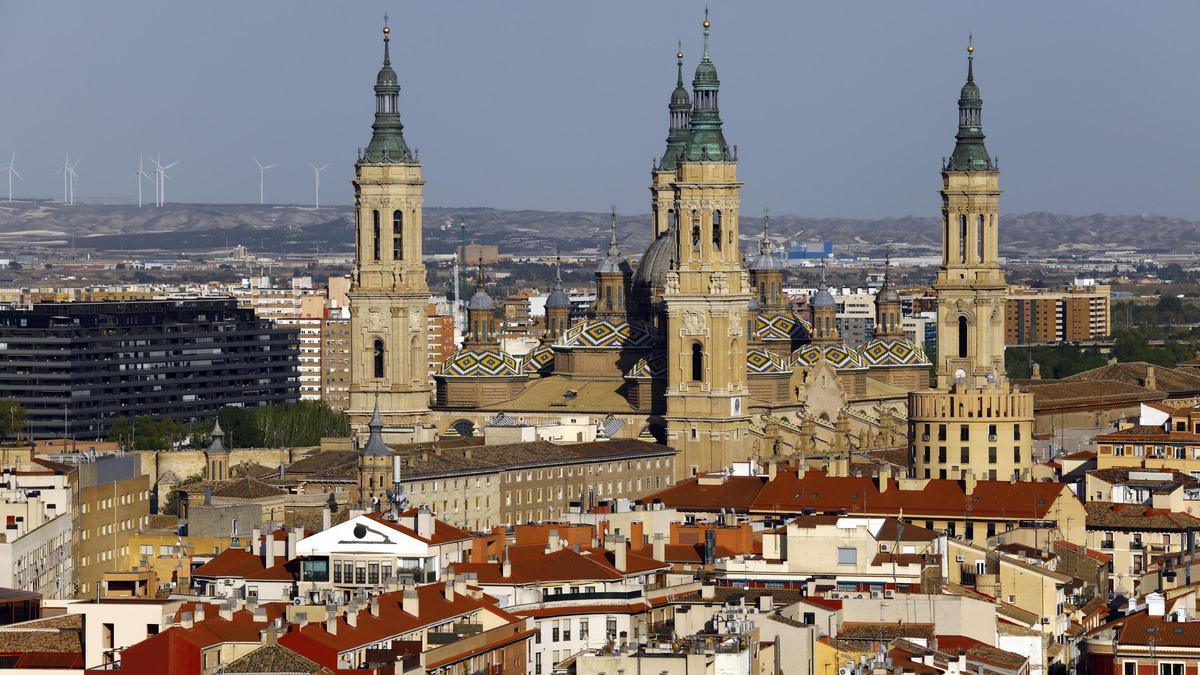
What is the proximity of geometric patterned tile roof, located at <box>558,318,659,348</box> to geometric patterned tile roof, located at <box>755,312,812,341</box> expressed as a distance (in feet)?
20.8

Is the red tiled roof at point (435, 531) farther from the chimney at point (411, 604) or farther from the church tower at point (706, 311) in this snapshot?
the church tower at point (706, 311)

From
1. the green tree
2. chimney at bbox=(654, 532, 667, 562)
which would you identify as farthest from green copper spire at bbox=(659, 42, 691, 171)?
chimney at bbox=(654, 532, 667, 562)

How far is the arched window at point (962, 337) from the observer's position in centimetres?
14838

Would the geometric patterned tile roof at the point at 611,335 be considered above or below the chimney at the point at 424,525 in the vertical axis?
above

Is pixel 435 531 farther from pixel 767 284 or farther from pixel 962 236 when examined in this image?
pixel 767 284

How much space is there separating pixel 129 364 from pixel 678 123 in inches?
1600

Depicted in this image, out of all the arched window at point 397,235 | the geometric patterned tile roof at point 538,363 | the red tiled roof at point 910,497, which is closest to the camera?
the red tiled roof at point 910,497

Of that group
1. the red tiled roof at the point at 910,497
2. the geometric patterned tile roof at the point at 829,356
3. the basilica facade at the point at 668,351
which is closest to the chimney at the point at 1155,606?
the red tiled roof at the point at 910,497

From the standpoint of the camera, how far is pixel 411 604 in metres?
68.7

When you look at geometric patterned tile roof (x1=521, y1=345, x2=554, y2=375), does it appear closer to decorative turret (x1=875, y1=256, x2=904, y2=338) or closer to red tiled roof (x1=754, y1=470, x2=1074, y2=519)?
decorative turret (x1=875, y1=256, x2=904, y2=338)

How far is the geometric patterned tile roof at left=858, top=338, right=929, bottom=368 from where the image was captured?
155750 millimetres

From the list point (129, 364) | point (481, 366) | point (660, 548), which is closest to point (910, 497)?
point (660, 548)

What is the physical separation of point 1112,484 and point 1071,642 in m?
29.8

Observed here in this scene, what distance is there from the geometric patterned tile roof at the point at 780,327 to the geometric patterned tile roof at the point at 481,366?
9.52 metres
